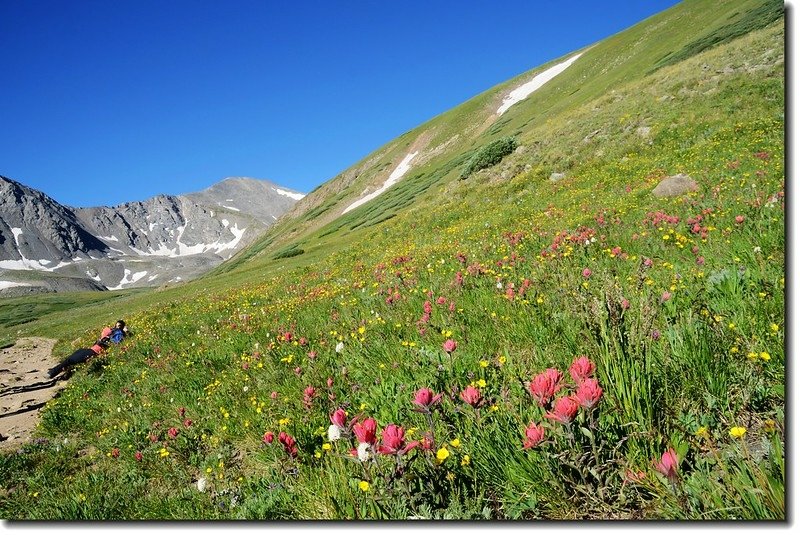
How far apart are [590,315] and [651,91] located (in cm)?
2960

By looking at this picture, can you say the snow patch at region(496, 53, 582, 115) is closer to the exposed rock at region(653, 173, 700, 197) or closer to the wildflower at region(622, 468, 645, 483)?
the exposed rock at region(653, 173, 700, 197)

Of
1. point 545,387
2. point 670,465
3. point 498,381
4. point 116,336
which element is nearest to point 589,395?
point 545,387

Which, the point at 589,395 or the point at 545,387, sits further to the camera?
the point at 545,387

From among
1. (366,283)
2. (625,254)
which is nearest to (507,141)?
(366,283)

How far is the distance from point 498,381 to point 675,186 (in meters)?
11.0

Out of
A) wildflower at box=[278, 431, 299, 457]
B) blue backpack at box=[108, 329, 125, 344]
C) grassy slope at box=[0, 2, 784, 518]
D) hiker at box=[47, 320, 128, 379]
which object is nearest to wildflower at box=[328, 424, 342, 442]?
grassy slope at box=[0, 2, 784, 518]

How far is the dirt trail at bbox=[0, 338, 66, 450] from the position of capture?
862 centimetres

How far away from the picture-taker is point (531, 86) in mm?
83688

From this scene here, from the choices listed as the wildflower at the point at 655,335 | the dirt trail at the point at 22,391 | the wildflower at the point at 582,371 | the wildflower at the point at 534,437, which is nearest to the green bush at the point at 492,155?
the dirt trail at the point at 22,391

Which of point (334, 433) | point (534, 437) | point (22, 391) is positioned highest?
point (22, 391)

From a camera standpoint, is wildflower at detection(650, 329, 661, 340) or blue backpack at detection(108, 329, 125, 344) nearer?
wildflower at detection(650, 329, 661, 340)

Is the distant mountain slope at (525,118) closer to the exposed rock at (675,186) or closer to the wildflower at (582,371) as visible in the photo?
the exposed rock at (675,186)

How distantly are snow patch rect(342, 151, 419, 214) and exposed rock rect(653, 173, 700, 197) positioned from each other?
64.4 metres

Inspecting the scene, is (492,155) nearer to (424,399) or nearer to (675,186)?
(675,186)
